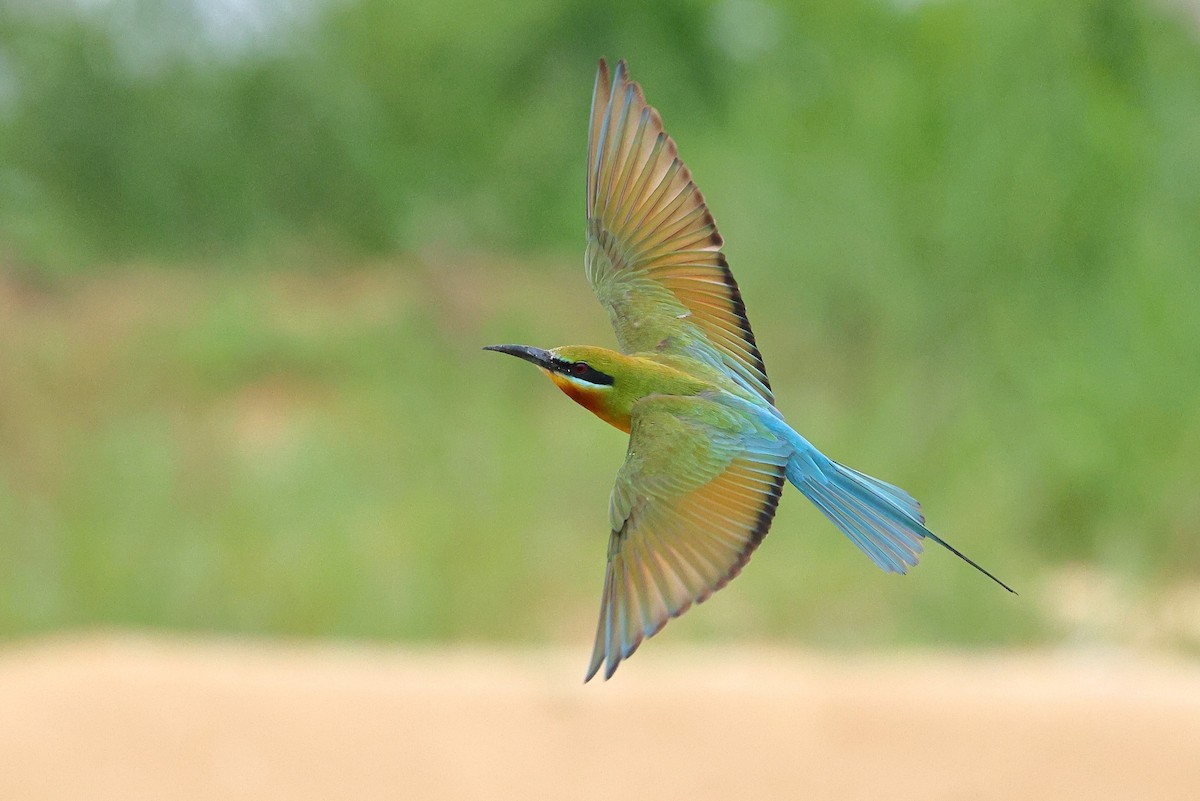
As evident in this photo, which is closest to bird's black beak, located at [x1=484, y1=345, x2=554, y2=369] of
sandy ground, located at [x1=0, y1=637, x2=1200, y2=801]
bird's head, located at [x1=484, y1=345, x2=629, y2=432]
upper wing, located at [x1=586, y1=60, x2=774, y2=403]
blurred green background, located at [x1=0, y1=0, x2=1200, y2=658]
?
bird's head, located at [x1=484, y1=345, x2=629, y2=432]

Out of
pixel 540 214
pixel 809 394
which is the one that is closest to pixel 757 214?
pixel 809 394

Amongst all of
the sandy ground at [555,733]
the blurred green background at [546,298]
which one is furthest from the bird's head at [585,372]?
the sandy ground at [555,733]

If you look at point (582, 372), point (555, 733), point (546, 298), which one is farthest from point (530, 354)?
point (546, 298)

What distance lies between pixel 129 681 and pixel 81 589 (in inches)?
18.8

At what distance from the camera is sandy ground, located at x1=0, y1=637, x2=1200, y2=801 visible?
2.74 meters

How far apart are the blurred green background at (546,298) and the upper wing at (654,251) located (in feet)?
7.03

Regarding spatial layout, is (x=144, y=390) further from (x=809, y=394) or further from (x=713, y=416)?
(x=713, y=416)

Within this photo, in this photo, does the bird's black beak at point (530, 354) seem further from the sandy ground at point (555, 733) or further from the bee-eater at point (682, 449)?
the sandy ground at point (555, 733)

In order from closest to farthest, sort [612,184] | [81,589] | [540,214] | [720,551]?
[720,551] → [612,184] → [81,589] → [540,214]

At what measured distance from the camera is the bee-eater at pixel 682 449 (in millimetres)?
443

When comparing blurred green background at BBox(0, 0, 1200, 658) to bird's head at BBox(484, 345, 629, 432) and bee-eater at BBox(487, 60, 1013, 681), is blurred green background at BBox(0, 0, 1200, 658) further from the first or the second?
bird's head at BBox(484, 345, 629, 432)

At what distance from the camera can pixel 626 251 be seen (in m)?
0.65

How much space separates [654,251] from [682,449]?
201 mm

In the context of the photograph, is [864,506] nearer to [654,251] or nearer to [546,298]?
[654,251]
